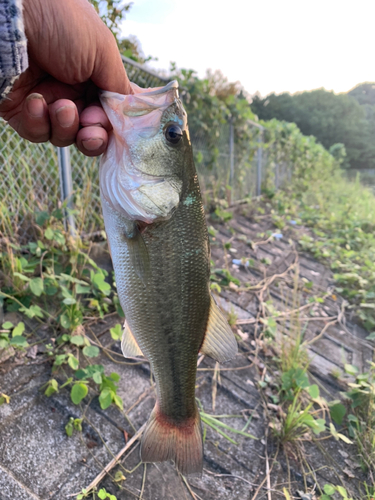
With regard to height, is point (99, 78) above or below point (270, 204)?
above

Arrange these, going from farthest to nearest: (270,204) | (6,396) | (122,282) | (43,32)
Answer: (270,204) → (6,396) → (122,282) → (43,32)

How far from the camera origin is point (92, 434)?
73.8 inches

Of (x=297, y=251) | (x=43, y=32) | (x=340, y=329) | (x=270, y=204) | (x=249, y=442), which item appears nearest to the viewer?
(x=43, y=32)

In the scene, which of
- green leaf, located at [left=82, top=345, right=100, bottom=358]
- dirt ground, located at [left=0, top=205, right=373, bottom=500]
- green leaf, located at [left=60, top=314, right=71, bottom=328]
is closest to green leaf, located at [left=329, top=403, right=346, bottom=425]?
dirt ground, located at [left=0, top=205, right=373, bottom=500]

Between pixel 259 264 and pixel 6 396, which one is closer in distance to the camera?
pixel 6 396

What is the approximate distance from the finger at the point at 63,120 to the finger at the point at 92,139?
0.04m

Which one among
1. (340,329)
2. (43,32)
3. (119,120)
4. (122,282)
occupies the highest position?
(43,32)

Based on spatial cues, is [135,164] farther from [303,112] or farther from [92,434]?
[303,112]

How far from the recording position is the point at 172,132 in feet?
4.04

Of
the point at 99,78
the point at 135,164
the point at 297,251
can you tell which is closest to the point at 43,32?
the point at 99,78

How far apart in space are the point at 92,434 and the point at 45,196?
6.99 ft

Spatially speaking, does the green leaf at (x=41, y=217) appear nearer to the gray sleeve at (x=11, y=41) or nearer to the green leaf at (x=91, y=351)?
→ the green leaf at (x=91, y=351)

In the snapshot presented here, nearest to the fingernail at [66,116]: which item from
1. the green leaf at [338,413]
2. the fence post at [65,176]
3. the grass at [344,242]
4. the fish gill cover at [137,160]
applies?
the fish gill cover at [137,160]

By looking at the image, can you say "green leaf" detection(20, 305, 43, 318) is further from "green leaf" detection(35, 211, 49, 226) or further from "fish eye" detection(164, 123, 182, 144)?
"fish eye" detection(164, 123, 182, 144)
